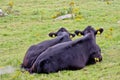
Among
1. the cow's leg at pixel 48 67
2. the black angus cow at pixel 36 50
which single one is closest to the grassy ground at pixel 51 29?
the cow's leg at pixel 48 67

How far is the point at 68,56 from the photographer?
26.9 feet

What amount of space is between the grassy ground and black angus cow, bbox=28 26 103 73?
0.14 meters

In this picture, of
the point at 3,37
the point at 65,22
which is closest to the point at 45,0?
the point at 65,22

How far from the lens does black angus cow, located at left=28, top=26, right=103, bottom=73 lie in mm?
8008

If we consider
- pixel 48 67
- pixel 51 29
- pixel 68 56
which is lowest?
pixel 51 29

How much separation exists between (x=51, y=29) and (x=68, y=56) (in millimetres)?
6089

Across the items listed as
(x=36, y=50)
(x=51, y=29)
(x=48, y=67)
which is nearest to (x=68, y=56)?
(x=48, y=67)

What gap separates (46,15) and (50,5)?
2997 mm

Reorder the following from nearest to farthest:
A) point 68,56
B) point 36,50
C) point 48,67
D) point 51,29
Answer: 1. point 48,67
2. point 68,56
3. point 36,50
4. point 51,29

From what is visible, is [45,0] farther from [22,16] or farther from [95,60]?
[95,60]

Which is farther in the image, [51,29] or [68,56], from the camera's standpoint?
[51,29]

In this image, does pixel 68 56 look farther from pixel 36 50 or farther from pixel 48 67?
pixel 36 50

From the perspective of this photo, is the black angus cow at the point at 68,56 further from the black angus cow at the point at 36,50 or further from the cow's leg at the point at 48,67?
the black angus cow at the point at 36,50

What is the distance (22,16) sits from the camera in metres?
16.9
